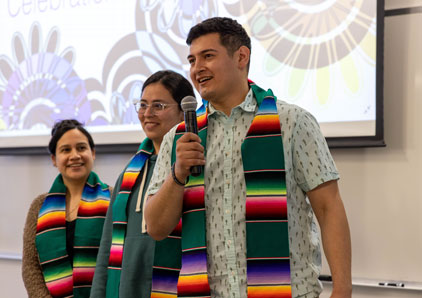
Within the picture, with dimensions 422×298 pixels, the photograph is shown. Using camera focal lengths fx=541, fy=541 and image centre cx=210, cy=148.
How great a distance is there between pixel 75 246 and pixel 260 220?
128 cm

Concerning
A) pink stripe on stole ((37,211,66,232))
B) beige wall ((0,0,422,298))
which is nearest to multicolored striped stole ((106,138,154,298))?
pink stripe on stole ((37,211,66,232))

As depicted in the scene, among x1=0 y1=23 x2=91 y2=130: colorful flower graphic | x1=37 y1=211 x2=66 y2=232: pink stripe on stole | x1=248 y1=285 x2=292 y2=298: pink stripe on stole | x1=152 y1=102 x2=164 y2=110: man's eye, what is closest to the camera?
x1=248 y1=285 x2=292 y2=298: pink stripe on stole

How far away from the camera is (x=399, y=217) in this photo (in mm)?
2631

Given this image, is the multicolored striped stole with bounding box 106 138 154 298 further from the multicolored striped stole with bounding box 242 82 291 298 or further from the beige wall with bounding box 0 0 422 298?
the beige wall with bounding box 0 0 422 298

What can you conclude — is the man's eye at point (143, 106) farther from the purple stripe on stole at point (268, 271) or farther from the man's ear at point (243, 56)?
the purple stripe on stole at point (268, 271)

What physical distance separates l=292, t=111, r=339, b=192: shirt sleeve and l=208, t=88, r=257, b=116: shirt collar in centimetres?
16

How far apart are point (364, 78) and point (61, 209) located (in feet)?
5.31

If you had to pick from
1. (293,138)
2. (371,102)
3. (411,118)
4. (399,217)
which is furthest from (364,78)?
(293,138)

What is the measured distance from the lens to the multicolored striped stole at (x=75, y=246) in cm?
251

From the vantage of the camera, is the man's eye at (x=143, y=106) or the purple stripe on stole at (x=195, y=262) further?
the man's eye at (x=143, y=106)

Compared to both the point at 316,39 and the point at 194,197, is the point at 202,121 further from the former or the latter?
the point at 316,39

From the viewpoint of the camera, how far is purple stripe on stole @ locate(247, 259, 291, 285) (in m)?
1.52

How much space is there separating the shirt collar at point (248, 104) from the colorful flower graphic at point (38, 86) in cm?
195

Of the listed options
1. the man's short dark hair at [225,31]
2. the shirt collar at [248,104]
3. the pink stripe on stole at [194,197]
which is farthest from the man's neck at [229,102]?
the pink stripe on stole at [194,197]
